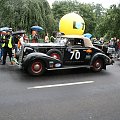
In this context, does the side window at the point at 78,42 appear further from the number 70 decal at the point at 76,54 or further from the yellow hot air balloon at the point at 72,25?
the yellow hot air balloon at the point at 72,25

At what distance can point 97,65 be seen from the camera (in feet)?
35.1

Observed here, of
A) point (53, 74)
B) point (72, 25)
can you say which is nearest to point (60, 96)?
point (53, 74)

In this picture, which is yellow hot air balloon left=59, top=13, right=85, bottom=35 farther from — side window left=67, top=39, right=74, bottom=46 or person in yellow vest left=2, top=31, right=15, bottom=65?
side window left=67, top=39, right=74, bottom=46

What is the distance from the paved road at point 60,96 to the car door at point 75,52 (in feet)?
1.61

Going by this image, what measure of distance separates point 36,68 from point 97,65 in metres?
2.75

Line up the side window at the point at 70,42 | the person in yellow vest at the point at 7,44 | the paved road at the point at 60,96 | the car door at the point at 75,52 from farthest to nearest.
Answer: the person in yellow vest at the point at 7,44, the side window at the point at 70,42, the car door at the point at 75,52, the paved road at the point at 60,96

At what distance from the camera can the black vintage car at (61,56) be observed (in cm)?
945

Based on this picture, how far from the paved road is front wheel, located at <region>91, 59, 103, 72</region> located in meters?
0.47

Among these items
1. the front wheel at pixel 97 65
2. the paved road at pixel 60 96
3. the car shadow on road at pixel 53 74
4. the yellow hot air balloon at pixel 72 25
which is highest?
the yellow hot air balloon at pixel 72 25

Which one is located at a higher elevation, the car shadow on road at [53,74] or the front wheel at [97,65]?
the front wheel at [97,65]

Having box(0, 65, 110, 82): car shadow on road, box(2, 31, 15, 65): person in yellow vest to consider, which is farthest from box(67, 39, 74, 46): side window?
box(2, 31, 15, 65): person in yellow vest

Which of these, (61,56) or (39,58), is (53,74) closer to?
(61,56)

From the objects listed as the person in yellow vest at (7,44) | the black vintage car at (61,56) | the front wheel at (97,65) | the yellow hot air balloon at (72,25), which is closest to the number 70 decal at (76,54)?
the black vintage car at (61,56)

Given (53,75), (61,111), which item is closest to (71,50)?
(53,75)
